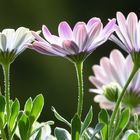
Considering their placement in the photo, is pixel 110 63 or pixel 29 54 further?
pixel 29 54

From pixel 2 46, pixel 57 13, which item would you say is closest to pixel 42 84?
pixel 57 13

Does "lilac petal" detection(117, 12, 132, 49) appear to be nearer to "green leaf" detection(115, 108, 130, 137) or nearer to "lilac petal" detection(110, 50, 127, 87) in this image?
"green leaf" detection(115, 108, 130, 137)

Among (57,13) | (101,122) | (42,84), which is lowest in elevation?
(101,122)

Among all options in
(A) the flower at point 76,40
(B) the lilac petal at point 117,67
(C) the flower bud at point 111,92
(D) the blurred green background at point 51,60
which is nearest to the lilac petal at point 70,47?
(A) the flower at point 76,40

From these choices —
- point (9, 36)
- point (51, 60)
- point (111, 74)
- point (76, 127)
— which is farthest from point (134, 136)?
point (51, 60)

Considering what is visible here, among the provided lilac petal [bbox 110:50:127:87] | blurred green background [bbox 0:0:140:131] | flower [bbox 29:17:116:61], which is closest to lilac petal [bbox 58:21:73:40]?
flower [bbox 29:17:116:61]

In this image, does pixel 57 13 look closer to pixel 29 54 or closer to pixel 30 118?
pixel 29 54

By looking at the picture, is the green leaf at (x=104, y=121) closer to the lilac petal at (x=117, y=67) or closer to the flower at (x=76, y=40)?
the flower at (x=76, y=40)
